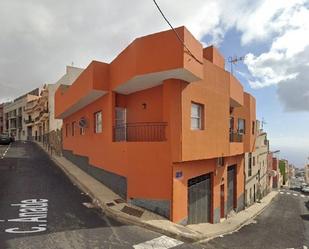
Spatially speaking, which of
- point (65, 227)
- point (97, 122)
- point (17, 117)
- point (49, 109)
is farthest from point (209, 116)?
point (17, 117)

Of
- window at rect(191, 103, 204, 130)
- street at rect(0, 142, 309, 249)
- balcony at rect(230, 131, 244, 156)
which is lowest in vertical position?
street at rect(0, 142, 309, 249)

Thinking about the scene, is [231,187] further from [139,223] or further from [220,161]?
[139,223]

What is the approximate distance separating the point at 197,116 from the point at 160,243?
623 centimetres

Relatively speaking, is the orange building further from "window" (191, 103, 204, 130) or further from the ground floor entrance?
the ground floor entrance

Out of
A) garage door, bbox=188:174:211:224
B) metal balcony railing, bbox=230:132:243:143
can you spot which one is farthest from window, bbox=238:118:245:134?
garage door, bbox=188:174:211:224

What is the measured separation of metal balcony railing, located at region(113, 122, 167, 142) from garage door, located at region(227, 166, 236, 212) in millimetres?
9238

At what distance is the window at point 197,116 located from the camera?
12631 mm

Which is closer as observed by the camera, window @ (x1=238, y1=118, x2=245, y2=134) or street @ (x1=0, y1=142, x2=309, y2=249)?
street @ (x1=0, y1=142, x2=309, y2=249)

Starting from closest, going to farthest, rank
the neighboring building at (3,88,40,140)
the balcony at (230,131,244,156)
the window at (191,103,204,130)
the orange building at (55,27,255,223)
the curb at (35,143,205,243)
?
the curb at (35,143,205,243)
the orange building at (55,27,255,223)
the window at (191,103,204,130)
the balcony at (230,131,244,156)
the neighboring building at (3,88,40,140)

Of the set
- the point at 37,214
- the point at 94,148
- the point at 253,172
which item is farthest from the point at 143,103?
the point at 253,172

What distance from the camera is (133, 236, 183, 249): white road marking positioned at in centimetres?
811

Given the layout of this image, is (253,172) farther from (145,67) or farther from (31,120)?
(31,120)

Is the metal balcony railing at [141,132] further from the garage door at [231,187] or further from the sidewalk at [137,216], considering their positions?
the garage door at [231,187]

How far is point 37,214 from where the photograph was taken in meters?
10.0
